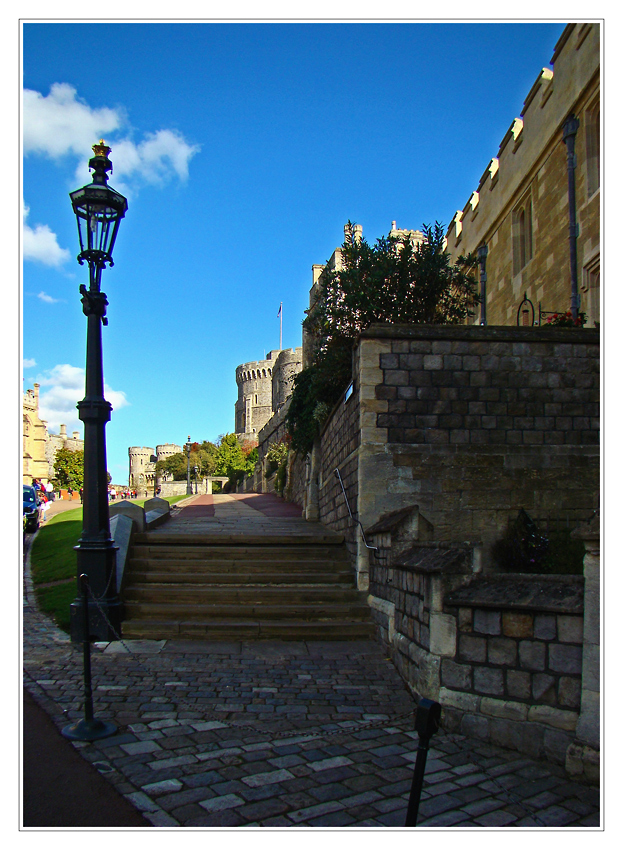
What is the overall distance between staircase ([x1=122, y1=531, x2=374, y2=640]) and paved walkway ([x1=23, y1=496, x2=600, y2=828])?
2.17 ft

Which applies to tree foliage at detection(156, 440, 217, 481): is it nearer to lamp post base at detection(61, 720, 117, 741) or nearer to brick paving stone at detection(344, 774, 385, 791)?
lamp post base at detection(61, 720, 117, 741)

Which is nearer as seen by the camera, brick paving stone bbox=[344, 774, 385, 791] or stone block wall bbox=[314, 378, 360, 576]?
brick paving stone bbox=[344, 774, 385, 791]

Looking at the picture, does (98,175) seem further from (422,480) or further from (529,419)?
Result: (529,419)

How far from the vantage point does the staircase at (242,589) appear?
762 centimetres

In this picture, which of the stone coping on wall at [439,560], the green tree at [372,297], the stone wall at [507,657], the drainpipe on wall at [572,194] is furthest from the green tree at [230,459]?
the stone wall at [507,657]

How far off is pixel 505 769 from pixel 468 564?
1.47 meters

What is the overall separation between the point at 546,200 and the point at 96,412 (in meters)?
11.6

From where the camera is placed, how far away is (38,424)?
235 feet

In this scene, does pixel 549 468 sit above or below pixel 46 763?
above

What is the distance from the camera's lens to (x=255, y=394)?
8581cm

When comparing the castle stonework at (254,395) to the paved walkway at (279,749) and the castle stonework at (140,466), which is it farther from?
the paved walkway at (279,749)

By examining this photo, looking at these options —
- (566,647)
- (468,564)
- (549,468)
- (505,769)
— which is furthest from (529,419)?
(505,769)

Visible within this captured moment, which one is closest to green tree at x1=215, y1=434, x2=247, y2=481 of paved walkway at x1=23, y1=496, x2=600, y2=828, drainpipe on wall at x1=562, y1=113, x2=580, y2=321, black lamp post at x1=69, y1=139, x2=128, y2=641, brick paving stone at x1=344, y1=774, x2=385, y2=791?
drainpipe on wall at x1=562, y1=113, x2=580, y2=321

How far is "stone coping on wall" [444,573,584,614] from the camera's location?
426 centimetres
